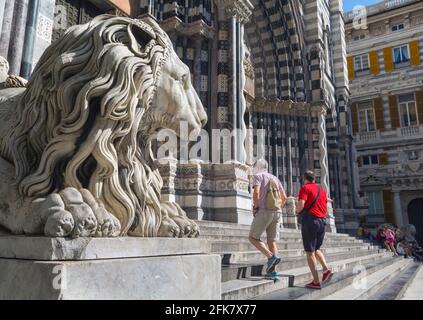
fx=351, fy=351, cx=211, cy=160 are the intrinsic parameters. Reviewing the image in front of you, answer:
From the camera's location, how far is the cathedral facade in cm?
641

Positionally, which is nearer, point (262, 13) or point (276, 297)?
point (276, 297)

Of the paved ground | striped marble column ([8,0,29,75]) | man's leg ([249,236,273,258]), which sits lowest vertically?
the paved ground

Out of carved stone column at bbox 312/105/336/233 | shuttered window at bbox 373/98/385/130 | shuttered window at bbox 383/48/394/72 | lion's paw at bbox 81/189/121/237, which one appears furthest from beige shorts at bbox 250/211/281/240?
shuttered window at bbox 383/48/394/72

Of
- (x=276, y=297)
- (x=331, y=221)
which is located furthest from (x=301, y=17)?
(x=276, y=297)

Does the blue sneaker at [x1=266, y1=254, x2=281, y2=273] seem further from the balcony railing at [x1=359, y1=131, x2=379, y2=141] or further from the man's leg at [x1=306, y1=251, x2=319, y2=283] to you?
the balcony railing at [x1=359, y1=131, x2=379, y2=141]

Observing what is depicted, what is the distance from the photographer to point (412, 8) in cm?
2392

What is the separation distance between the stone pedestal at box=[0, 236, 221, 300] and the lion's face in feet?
2.17

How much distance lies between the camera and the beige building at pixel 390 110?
22.8 meters

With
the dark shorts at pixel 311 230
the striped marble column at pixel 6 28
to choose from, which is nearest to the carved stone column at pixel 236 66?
the dark shorts at pixel 311 230

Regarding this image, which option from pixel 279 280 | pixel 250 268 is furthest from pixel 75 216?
pixel 279 280

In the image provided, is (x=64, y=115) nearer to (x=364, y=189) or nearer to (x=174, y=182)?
(x=174, y=182)

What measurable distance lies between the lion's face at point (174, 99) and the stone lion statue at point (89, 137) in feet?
0.06

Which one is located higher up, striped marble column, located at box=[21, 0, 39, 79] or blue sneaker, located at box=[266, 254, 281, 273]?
striped marble column, located at box=[21, 0, 39, 79]

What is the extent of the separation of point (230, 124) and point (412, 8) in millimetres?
22497
